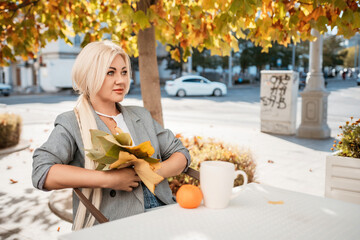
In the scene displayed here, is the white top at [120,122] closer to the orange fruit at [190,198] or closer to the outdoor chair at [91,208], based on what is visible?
the outdoor chair at [91,208]

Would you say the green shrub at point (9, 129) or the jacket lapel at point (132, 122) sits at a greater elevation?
the jacket lapel at point (132, 122)

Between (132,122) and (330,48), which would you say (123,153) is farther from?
(330,48)

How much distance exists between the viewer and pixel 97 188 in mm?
1944

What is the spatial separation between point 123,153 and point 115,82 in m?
0.76

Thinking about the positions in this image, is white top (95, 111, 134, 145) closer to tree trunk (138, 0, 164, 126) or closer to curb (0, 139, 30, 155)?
tree trunk (138, 0, 164, 126)

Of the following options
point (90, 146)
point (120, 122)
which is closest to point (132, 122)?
point (120, 122)

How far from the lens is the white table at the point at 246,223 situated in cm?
141

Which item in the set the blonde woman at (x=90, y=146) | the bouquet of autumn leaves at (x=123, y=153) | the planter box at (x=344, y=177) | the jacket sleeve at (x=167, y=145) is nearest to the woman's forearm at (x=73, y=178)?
the blonde woman at (x=90, y=146)

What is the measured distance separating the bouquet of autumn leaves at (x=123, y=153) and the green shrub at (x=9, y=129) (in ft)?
25.3

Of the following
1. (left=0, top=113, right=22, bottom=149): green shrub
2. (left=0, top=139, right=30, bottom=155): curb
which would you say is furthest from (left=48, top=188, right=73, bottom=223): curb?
(left=0, top=113, right=22, bottom=149): green shrub

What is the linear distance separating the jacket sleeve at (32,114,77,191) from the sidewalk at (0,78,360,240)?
221 centimetres

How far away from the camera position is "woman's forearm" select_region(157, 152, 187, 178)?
210 centimetres

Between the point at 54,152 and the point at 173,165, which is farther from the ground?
the point at 54,152

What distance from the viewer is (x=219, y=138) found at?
852 centimetres
